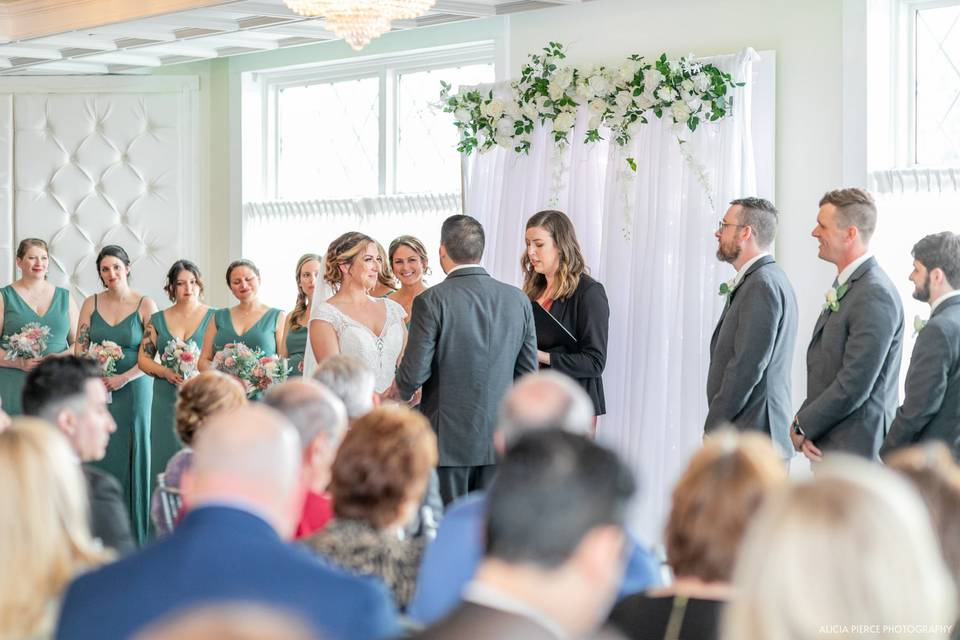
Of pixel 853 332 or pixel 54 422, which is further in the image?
pixel 853 332

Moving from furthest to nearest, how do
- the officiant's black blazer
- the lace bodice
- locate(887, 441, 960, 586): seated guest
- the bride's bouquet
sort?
the bride's bouquet < the officiant's black blazer < the lace bodice < locate(887, 441, 960, 586): seated guest

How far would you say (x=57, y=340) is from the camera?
26.1ft

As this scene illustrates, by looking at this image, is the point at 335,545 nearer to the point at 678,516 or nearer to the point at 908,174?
the point at 678,516

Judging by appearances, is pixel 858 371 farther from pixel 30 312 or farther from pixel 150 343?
pixel 30 312

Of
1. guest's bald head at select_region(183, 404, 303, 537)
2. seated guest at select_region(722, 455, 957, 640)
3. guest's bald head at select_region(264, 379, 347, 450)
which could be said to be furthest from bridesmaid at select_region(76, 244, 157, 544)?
seated guest at select_region(722, 455, 957, 640)

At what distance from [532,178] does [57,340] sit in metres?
3.25

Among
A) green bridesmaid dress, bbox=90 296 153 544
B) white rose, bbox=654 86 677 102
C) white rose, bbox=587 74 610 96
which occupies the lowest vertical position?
green bridesmaid dress, bbox=90 296 153 544

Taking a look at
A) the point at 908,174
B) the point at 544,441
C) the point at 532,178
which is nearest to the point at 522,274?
the point at 532,178

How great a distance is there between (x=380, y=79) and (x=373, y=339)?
10.8 feet

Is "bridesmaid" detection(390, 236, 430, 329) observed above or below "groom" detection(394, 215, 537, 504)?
above

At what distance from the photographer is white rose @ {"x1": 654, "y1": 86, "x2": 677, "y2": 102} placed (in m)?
6.08

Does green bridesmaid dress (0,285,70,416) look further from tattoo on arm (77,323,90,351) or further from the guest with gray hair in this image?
the guest with gray hair

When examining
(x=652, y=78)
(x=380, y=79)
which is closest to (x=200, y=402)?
(x=652, y=78)

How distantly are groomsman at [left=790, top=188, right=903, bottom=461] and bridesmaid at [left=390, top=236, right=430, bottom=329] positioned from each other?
258 centimetres
